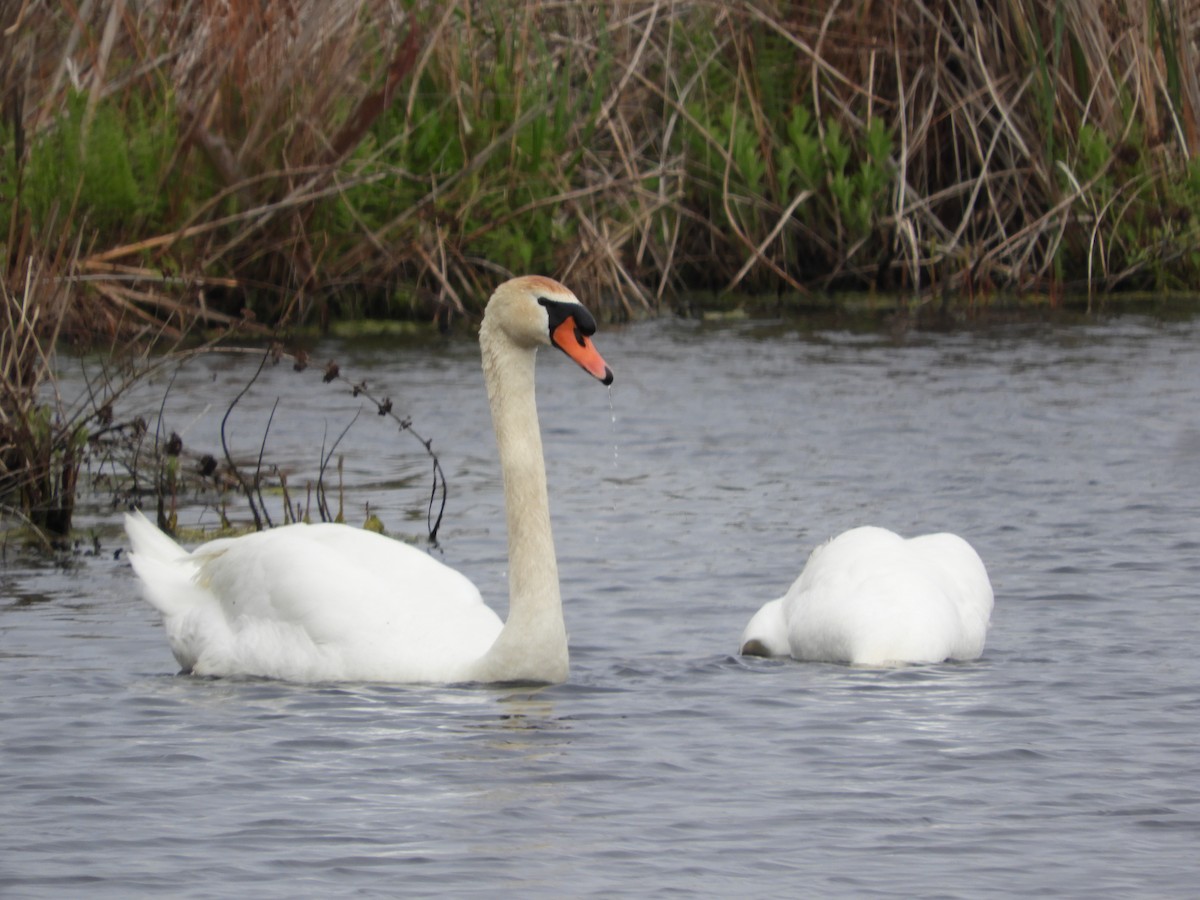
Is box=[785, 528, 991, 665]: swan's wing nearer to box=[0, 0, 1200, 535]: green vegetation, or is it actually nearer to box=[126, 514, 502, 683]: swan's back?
box=[126, 514, 502, 683]: swan's back

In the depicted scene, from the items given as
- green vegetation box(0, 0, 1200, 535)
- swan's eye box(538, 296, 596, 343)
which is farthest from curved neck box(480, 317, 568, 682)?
green vegetation box(0, 0, 1200, 535)

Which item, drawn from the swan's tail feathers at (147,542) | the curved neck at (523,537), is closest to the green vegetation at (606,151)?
the swan's tail feathers at (147,542)

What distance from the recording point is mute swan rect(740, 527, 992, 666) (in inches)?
270

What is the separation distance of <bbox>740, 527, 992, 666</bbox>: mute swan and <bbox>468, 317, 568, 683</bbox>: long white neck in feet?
2.74

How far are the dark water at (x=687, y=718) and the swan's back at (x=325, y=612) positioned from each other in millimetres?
115

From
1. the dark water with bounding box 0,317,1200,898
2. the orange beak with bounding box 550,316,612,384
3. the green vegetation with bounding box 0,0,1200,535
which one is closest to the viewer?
the dark water with bounding box 0,317,1200,898

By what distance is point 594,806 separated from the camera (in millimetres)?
5234

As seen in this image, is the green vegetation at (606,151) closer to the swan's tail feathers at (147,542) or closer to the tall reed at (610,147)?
the tall reed at (610,147)

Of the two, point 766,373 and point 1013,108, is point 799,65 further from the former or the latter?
point 766,373

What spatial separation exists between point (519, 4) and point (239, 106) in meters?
2.40

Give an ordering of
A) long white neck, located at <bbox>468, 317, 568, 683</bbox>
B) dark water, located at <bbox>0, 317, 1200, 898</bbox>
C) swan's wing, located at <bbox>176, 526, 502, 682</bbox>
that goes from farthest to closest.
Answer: swan's wing, located at <bbox>176, 526, 502, 682</bbox>
long white neck, located at <bbox>468, 317, 568, 683</bbox>
dark water, located at <bbox>0, 317, 1200, 898</bbox>

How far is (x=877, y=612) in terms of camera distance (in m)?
6.92

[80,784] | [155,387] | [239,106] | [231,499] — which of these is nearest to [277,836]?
[80,784]

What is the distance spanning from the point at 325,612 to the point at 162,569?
851 mm
